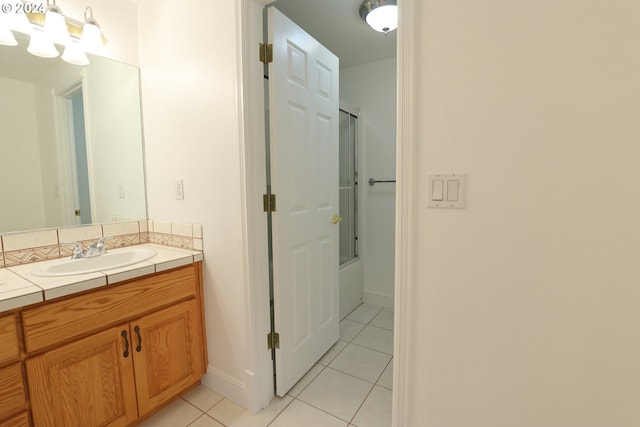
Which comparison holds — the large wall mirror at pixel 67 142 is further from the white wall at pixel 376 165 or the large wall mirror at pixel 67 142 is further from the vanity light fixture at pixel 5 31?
the white wall at pixel 376 165

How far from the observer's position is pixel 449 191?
93 centimetres

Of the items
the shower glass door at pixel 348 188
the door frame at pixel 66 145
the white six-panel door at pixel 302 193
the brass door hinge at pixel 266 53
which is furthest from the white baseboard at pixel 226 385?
the brass door hinge at pixel 266 53

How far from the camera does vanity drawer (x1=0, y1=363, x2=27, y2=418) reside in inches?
37.7

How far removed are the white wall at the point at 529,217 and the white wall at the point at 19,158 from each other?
1.87 meters

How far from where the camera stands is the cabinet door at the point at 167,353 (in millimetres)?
1352

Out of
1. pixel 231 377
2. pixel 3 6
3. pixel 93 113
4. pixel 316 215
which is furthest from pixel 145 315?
pixel 3 6

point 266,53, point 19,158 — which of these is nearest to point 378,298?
point 266,53

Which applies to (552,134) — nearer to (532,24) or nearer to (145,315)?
(532,24)

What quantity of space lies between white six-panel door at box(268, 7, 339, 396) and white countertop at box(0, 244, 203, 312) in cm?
57

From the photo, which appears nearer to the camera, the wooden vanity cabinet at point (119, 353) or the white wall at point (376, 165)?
the wooden vanity cabinet at point (119, 353)

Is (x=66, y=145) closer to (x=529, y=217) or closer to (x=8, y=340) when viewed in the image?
(x=8, y=340)

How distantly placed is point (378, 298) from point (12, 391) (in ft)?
8.23

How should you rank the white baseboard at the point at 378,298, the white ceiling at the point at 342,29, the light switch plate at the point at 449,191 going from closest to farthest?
the light switch plate at the point at 449,191 < the white ceiling at the point at 342,29 < the white baseboard at the point at 378,298

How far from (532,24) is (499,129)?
29cm
